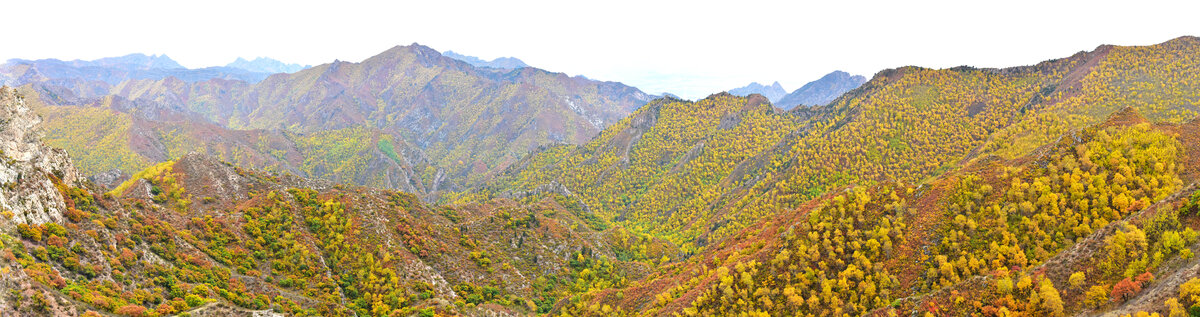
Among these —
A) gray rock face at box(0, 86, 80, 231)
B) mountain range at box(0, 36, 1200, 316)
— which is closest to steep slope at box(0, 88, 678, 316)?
gray rock face at box(0, 86, 80, 231)

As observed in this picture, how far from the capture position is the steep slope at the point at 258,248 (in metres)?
58.4

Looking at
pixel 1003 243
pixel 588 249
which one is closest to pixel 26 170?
pixel 588 249

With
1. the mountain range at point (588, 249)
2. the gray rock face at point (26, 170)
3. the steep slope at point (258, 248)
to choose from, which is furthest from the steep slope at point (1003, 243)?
the gray rock face at point (26, 170)

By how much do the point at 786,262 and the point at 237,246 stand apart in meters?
104

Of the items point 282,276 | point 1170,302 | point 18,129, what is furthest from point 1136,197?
point 18,129

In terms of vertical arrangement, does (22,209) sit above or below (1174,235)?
above

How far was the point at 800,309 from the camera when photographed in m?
73.4

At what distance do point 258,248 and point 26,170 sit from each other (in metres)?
34.9

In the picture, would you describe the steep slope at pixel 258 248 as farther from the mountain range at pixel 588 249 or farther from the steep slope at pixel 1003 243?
the steep slope at pixel 1003 243

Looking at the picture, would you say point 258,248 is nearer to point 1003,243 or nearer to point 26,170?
point 26,170

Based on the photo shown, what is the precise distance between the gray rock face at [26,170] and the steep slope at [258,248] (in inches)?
9.3

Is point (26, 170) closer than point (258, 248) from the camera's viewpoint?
Yes

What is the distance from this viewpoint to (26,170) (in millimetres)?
65625

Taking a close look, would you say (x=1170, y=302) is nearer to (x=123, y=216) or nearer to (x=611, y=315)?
(x=611, y=315)
